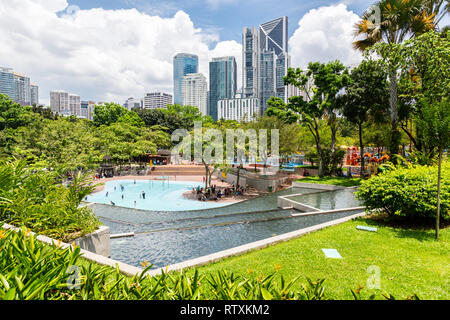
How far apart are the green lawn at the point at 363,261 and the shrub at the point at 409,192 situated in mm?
657

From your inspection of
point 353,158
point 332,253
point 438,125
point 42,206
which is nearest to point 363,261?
point 332,253

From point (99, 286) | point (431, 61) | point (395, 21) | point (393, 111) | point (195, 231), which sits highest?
point (395, 21)

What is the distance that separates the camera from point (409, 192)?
285 inches

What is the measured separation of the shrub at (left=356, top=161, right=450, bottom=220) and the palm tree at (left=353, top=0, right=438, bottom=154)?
8.77 meters

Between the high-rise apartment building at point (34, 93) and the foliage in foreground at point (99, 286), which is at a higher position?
the high-rise apartment building at point (34, 93)

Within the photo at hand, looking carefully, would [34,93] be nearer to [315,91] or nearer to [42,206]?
[315,91]

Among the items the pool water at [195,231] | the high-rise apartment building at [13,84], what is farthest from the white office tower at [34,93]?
the pool water at [195,231]

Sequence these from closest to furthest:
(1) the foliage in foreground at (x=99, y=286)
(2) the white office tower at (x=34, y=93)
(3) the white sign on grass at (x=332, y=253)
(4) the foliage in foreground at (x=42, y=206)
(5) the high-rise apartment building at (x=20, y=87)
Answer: (1) the foliage in foreground at (x=99, y=286)
(3) the white sign on grass at (x=332, y=253)
(4) the foliage in foreground at (x=42, y=206)
(5) the high-rise apartment building at (x=20, y=87)
(2) the white office tower at (x=34, y=93)

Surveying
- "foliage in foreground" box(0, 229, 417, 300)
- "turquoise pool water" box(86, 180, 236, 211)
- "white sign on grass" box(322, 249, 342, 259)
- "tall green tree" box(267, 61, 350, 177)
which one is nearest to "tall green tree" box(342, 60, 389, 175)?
"tall green tree" box(267, 61, 350, 177)

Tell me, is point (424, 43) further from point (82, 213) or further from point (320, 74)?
point (82, 213)

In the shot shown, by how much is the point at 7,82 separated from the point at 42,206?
152 metres

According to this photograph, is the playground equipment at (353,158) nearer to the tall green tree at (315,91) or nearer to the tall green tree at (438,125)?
the tall green tree at (315,91)

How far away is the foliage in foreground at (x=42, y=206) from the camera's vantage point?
5.96 meters
